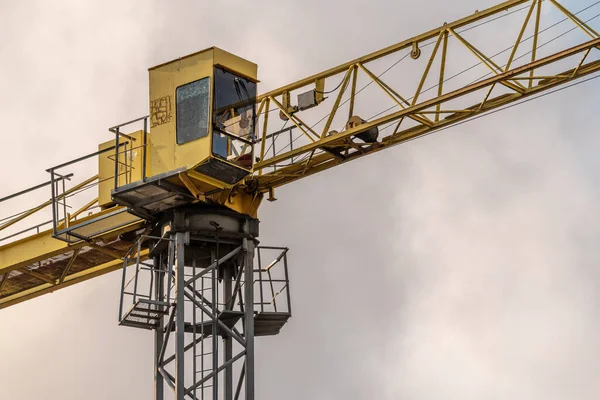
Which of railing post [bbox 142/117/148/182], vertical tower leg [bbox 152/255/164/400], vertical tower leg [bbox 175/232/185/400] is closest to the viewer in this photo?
vertical tower leg [bbox 175/232/185/400]

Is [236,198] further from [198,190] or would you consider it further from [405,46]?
[405,46]

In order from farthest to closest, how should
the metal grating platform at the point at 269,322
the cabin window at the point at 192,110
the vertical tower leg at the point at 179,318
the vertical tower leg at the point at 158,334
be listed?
1. the metal grating platform at the point at 269,322
2. the vertical tower leg at the point at 158,334
3. the cabin window at the point at 192,110
4. the vertical tower leg at the point at 179,318

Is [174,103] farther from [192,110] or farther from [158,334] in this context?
[158,334]

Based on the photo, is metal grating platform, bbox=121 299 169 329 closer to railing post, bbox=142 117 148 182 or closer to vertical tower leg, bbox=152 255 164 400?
vertical tower leg, bbox=152 255 164 400

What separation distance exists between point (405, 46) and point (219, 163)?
5.77 meters

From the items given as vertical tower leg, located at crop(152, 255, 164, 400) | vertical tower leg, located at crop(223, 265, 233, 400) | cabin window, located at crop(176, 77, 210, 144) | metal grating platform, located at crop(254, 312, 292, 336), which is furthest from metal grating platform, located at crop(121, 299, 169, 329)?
cabin window, located at crop(176, 77, 210, 144)

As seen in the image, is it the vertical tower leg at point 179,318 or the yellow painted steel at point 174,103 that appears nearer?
the vertical tower leg at point 179,318

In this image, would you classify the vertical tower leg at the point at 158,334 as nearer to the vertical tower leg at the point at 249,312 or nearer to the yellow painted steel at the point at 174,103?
the vertical tower leg at the point at 249,312

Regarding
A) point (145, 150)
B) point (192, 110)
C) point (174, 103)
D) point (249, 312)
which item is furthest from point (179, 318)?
point (174, 103)

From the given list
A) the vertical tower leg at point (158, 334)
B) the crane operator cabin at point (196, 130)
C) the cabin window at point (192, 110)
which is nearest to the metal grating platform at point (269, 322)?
the vertical tower leg at point (158, 334)

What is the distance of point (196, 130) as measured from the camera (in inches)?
1369

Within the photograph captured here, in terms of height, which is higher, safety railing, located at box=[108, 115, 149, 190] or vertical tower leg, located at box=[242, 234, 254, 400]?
safety railing, located at box=[108, 115, 149, 190]

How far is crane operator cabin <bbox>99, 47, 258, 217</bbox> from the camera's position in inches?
1362

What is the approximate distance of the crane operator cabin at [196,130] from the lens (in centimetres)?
3459
